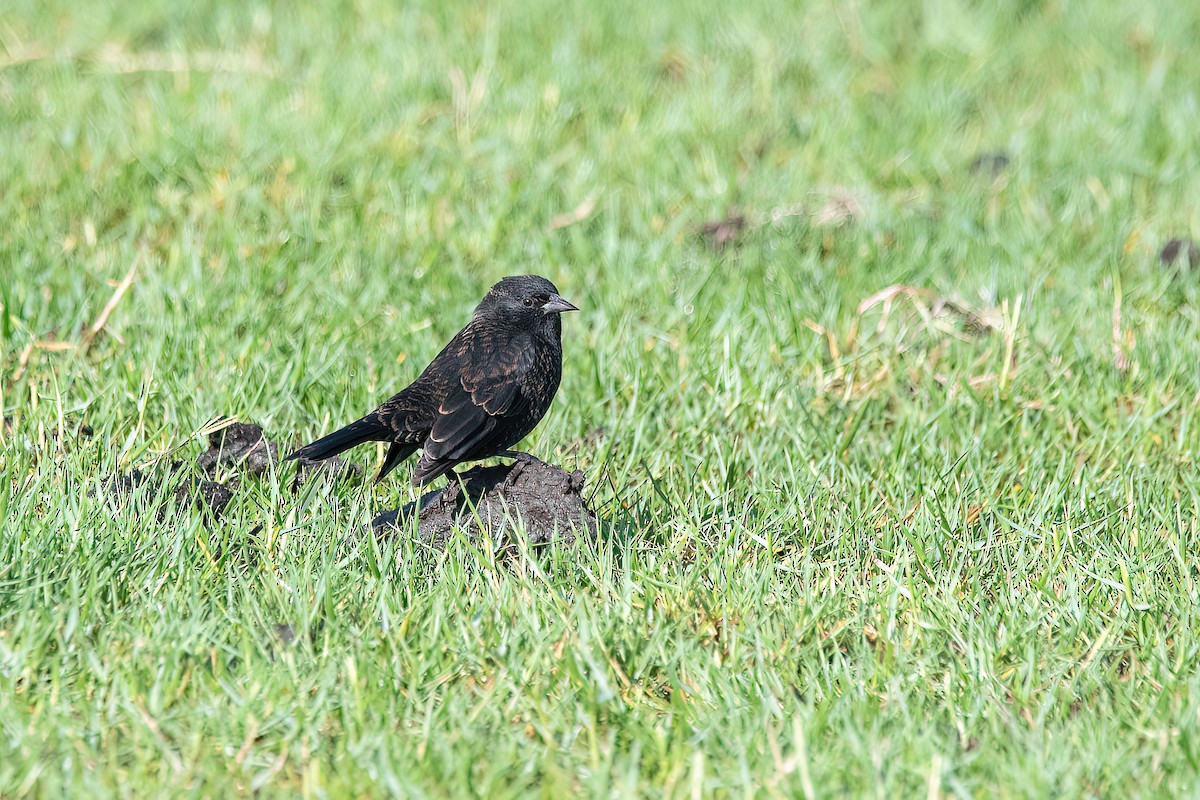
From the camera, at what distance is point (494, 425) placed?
448 centimetres

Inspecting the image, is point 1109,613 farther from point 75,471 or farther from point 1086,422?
point 75,471

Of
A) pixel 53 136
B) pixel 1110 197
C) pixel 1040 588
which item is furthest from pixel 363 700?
pixel 1110 197

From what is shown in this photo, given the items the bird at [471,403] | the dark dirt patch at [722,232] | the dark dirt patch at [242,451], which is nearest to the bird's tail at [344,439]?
the bird at [471,403]

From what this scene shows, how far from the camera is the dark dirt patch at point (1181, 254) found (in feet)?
21.4

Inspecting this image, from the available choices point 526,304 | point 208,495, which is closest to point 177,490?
point 208,495

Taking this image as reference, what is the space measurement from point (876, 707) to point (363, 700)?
4.33 ft

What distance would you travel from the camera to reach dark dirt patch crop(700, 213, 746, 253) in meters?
6.77

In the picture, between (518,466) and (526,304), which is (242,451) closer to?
(518,466)

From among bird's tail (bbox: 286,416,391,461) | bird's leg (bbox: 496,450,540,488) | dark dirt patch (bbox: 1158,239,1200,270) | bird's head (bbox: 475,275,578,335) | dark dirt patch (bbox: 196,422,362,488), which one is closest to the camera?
bird's tail (bbox: 286,416,391,461)

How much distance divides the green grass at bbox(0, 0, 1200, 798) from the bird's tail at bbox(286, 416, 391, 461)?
0.73 feet

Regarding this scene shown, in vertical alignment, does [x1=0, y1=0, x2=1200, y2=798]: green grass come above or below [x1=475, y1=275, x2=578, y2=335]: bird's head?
below

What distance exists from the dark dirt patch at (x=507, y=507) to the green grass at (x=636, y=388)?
0.12 meters

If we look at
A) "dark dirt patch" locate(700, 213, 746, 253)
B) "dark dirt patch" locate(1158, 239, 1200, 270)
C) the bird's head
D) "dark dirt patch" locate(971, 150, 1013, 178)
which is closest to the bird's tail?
the bird's head

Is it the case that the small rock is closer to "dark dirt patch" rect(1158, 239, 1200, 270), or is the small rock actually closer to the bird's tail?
the bird's tail
